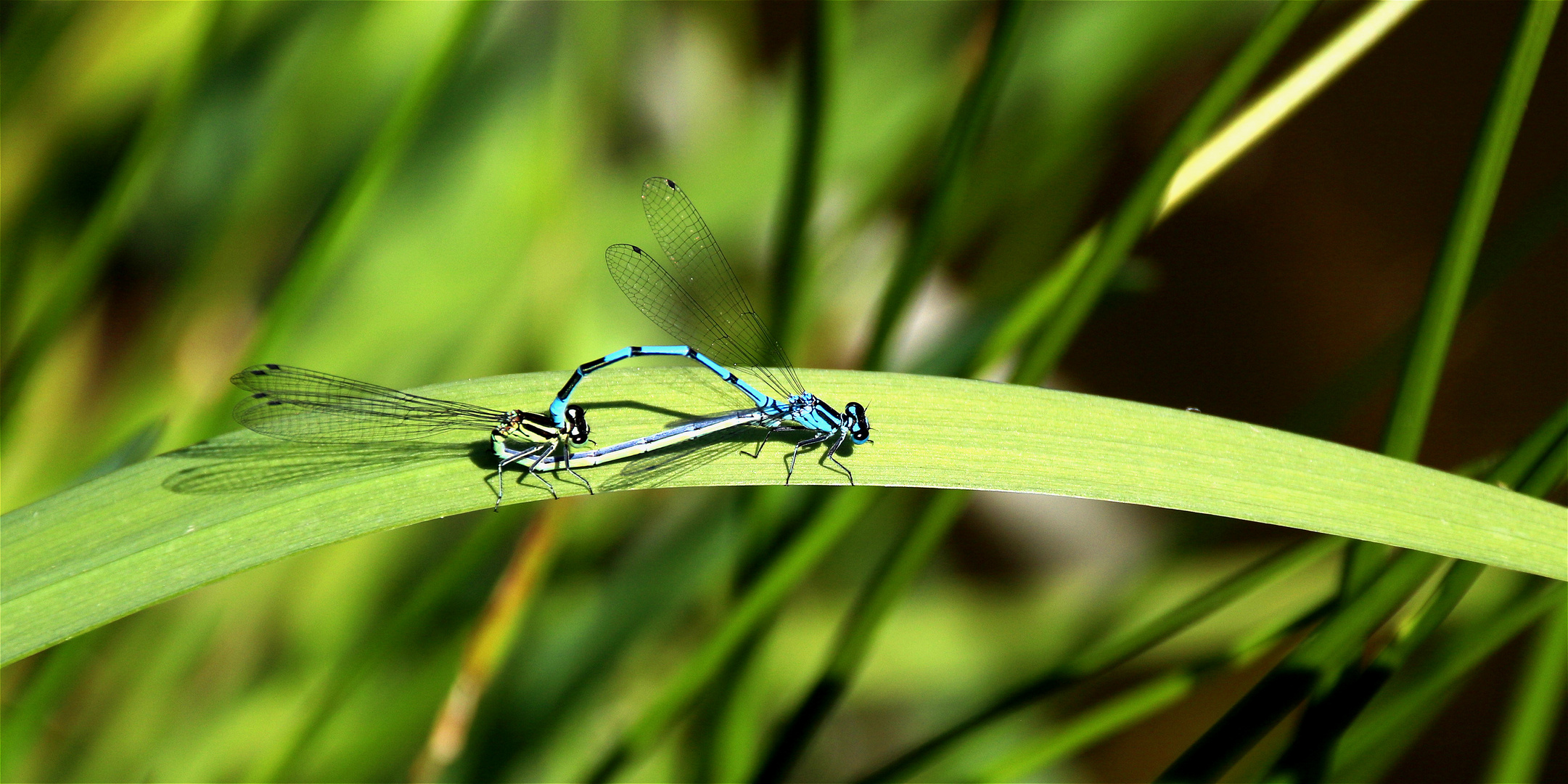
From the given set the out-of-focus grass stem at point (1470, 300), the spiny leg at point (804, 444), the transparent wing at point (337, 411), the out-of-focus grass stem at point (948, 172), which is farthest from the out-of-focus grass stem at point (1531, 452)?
the transparent wing at point (337, 411)

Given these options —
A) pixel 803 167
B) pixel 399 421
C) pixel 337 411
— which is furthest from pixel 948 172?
pixel 337 411

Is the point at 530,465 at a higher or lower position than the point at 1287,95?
lower

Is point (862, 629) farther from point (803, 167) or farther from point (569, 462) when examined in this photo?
point (803, 167)

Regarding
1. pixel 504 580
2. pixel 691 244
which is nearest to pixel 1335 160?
pixel 691 244

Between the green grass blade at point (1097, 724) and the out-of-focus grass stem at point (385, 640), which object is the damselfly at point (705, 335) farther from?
the green grass blade at point (1097, 724)

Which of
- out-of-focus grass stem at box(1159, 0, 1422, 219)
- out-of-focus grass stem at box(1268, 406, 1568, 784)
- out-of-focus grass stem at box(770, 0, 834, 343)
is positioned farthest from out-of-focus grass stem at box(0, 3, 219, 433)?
out-of-focus grass stem at box(1268, 406, 1568, 784)

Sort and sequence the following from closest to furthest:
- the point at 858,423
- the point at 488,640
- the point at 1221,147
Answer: the point at 858,423 < the point at 1221,147 < the point at 488,640
